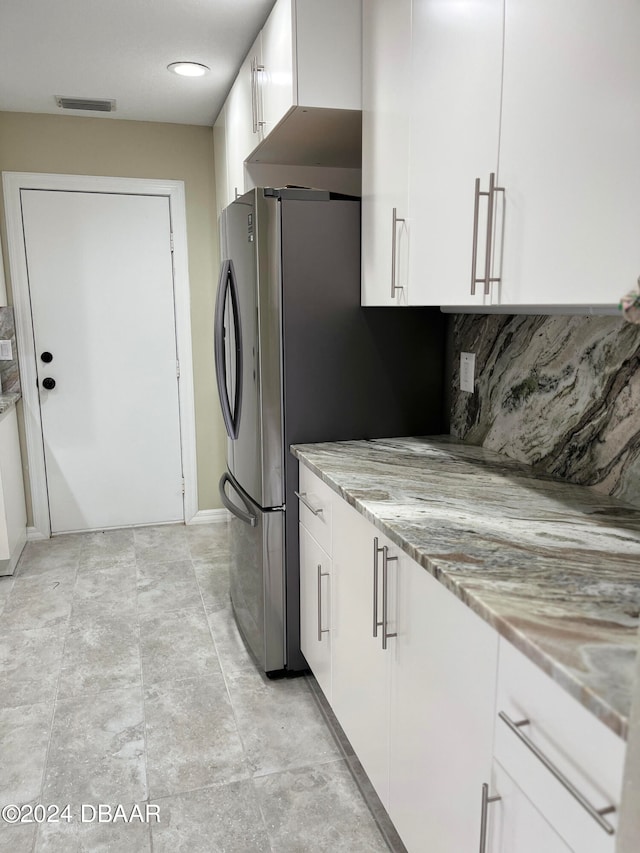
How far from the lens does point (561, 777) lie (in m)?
0.86

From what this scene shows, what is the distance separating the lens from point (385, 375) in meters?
2.29

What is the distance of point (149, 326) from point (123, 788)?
8.73 feet

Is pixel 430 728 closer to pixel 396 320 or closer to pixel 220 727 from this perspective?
pixel 220 727

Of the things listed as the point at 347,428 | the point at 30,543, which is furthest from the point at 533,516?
the point at 30,543

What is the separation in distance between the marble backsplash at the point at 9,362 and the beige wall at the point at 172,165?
0.20 metres

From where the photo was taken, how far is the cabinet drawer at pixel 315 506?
1.91 meters

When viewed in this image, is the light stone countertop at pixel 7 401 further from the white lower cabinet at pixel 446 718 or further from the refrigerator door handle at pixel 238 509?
the white lower cabinet at pixel 446 718

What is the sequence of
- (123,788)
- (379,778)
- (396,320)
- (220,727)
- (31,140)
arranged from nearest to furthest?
1. (379,778)
2. (123,788)
3. (220,727)
4. (396,320)
5. (31,140)

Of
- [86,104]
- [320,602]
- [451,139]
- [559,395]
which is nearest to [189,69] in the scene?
[86,104]

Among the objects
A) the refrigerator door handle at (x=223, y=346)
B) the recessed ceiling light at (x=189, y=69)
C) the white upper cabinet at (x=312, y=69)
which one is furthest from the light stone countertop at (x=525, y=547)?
the recessed ceiling light at (x=189, y=69)

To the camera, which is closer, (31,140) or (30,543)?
(31,140)

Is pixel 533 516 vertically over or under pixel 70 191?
under

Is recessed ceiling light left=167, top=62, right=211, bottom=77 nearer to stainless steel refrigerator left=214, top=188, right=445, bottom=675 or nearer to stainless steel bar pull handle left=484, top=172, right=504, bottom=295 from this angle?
stainless steel refrigerator left=214, top=188, right=445, bottom=675

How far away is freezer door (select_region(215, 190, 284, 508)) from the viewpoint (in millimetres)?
2113
